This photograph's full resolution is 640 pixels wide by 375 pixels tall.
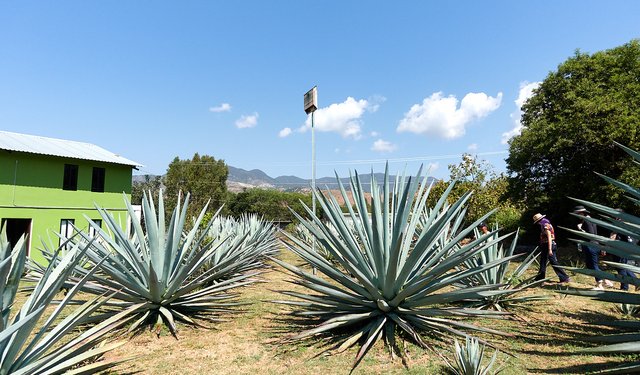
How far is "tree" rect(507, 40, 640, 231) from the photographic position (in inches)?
508

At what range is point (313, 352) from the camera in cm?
381

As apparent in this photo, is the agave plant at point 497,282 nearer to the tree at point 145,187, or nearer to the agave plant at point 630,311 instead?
the agave plant at point 630,311

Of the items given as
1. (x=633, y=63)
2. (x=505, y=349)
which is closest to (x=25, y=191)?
(x=505, y=349)

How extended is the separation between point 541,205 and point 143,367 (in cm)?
1767

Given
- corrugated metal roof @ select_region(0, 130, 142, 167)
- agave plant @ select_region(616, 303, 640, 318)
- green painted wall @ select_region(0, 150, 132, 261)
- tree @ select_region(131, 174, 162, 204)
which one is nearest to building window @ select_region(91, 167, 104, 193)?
green painted wall @ select_region(0, 150, 132, 261)

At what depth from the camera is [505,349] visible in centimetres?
374

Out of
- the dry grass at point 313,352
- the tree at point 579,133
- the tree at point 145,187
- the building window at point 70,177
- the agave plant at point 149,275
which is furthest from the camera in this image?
the tree at point 145,187

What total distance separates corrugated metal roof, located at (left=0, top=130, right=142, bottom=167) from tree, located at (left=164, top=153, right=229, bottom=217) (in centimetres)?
2353

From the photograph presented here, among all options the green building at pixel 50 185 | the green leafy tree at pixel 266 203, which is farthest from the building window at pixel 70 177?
the green leafy tree at pixel 266 203

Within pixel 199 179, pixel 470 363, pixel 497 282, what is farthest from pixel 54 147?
pixel 199 179

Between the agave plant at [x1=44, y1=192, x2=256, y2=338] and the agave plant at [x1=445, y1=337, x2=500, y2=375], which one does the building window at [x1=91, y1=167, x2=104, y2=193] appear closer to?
the agave plant at [x1=44, y1=192, x2=256, y2=338]

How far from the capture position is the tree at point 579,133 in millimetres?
12914

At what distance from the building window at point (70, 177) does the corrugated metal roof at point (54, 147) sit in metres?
0.59

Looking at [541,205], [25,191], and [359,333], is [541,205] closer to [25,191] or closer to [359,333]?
[359,333]
